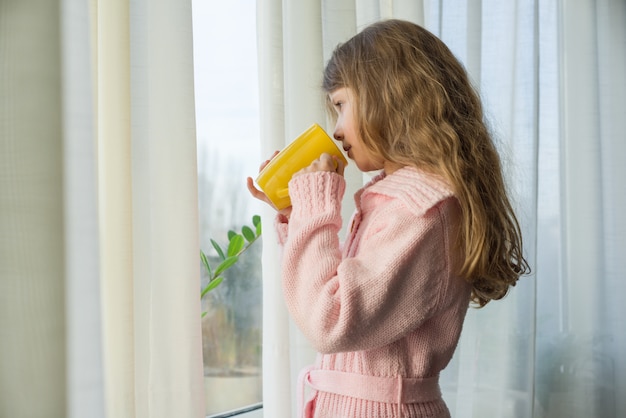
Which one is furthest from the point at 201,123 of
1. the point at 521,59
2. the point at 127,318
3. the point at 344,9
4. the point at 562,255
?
the point at 562,255

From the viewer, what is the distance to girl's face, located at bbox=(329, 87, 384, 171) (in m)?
1.06

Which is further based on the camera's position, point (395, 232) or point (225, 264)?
point (225, 264)

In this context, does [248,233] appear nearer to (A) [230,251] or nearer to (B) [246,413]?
(A) [230,251]

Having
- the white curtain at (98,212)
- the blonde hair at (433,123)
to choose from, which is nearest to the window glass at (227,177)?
the white curtain at (98,212)

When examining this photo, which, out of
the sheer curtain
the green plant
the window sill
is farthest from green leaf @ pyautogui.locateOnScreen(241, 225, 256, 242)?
the window sill

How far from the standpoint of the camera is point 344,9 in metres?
1.46

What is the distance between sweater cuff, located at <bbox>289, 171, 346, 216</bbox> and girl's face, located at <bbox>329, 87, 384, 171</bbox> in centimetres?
7

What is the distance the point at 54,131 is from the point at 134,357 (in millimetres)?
351

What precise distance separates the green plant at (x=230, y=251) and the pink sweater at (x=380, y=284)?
0.43 m

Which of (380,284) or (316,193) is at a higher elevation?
(316,193)

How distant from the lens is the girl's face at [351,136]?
106cm

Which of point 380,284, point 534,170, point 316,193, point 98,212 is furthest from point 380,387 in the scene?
point 534,170

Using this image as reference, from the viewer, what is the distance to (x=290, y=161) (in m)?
1.06

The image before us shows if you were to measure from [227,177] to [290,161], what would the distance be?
43cm
